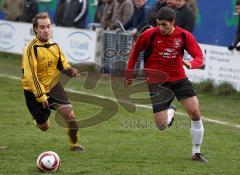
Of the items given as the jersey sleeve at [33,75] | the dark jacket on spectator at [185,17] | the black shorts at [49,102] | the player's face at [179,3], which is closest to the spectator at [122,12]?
the dark jacket on spectator at [185,17]

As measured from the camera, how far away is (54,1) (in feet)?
84.7

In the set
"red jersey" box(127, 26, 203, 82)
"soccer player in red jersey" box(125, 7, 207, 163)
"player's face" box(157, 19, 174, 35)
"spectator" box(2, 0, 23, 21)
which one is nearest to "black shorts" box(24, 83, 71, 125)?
"soccer player in red jersey" box(125, 7, 207, 163)

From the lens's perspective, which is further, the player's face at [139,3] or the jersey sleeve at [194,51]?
the player's face at [139,3]

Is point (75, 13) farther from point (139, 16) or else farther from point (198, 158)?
point (198, 158)

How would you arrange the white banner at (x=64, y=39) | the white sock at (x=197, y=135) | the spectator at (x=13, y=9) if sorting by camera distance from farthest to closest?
the spectator at (x=13, y=9)
the white banner at (x=64, y=39)
the white sock at (x=197, y=135)

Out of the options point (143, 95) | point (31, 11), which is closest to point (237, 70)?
point (143, 95)

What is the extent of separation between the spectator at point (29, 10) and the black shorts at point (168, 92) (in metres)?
13.0

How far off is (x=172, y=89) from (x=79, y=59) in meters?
9.92

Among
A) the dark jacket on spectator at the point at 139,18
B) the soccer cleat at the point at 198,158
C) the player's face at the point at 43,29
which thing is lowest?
the dark jacket on spectator at the point at 139,18

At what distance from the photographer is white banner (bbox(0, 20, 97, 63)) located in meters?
19.6

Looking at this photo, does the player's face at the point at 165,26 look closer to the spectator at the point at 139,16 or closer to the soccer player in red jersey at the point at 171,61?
the soccer player in red jersey at the point at 171,61

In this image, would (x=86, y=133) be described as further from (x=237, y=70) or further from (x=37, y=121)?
(x=237, y=70)

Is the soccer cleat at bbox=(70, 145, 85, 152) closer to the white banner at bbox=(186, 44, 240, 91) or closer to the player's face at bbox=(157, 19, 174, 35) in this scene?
the player's face at bbox=(157, 19, 174, 35)

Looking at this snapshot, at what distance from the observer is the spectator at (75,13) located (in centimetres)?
2084
